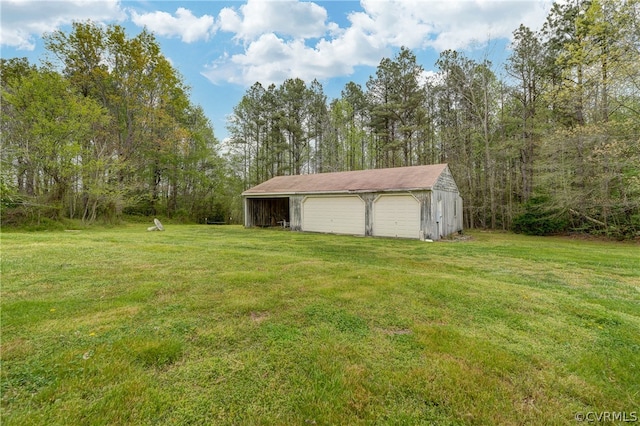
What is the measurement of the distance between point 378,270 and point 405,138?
18093 mm

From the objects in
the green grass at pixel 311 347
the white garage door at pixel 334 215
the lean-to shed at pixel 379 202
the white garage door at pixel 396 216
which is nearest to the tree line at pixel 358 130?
the lean-to shed at pixel 379 202

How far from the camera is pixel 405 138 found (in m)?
21.6

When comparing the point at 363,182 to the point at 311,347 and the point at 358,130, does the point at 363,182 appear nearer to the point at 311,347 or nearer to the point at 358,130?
the point at 311,347

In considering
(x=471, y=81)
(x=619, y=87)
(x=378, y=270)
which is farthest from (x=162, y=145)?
(x=619, y=87)

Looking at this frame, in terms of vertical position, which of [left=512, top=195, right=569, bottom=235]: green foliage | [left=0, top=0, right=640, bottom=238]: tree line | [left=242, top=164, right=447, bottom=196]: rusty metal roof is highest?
[left=0, top=0, right=640, bottom=238]: tree line

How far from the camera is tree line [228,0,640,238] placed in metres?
10.9

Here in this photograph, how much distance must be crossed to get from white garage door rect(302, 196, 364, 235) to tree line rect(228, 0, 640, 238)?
894cm

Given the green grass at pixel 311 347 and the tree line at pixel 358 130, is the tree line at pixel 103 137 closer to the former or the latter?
the tree line at pixel 358 130

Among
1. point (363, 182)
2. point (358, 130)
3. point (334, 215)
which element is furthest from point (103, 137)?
point (358, 130)

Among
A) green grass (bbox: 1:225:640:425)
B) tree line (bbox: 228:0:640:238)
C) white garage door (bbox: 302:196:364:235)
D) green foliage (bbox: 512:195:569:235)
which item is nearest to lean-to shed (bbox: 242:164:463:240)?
white garage door (bbox: 302:196:364:235)

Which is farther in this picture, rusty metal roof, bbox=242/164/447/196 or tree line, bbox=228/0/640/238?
rusty metal roof, bbox=242/164/447/196

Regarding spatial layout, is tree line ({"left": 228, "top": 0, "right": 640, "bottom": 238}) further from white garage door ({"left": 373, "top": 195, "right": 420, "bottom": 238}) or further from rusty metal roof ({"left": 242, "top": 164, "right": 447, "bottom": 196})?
white garage door ({"left": 373, "top": 195, "right": 420, "bottom": 238})

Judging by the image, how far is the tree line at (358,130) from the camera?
37.9 feet

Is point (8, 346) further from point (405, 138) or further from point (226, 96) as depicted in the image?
point (226, 96)
